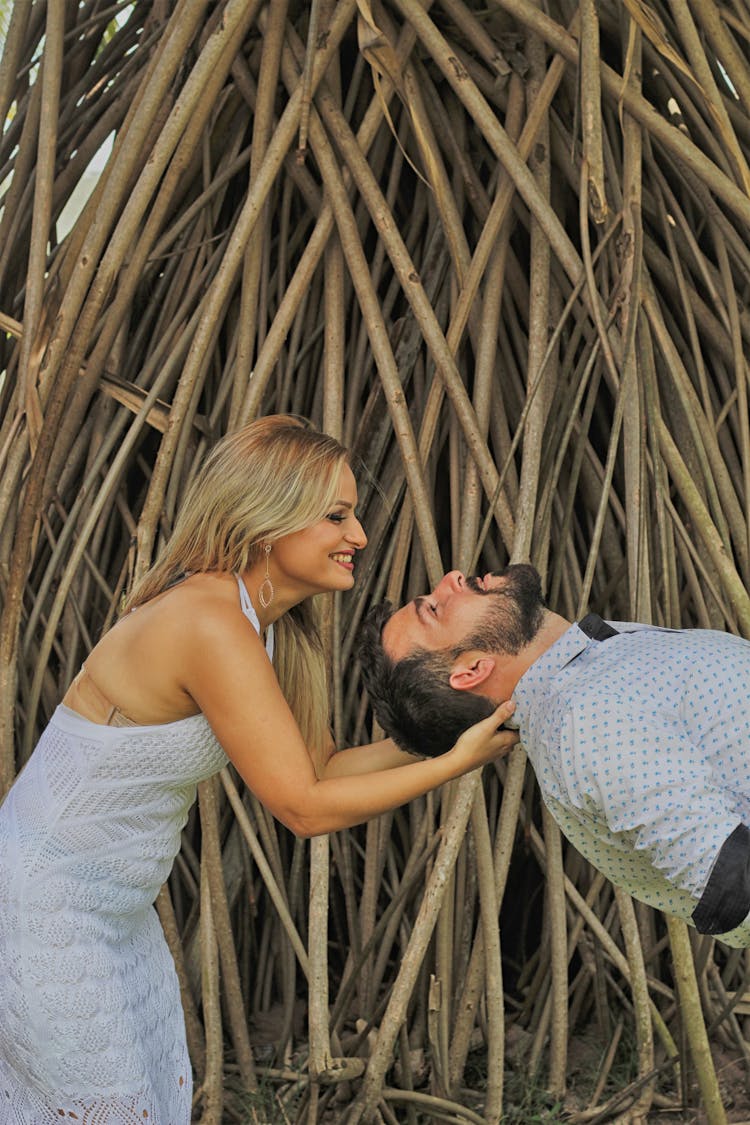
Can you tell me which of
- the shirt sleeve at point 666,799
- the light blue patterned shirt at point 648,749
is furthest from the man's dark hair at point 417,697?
the shirt sleeve at point 666,799

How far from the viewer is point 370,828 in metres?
2.44

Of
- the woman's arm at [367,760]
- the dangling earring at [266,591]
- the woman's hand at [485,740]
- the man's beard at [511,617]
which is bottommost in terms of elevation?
the woman's arm at [367,760]

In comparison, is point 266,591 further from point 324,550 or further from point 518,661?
point 518,661

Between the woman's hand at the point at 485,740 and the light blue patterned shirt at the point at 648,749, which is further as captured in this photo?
the woman's hand at the point at 485,740

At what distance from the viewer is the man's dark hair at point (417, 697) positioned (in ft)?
5.16

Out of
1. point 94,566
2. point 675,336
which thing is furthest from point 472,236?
point 94,566

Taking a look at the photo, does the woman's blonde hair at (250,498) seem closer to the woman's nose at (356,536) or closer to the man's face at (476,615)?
the woman's nose at (356,536)

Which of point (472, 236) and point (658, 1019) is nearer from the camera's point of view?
point (658, 1019)

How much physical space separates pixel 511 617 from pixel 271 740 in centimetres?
33

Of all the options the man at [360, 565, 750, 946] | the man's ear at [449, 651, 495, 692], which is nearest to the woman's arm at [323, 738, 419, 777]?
the man at [360, 565, 750, 946]

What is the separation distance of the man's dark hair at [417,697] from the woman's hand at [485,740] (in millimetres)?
62

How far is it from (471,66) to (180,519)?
1.40 m

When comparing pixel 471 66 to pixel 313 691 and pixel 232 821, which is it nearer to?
pixel 313 691

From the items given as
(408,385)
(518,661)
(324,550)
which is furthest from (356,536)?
(408,385)
